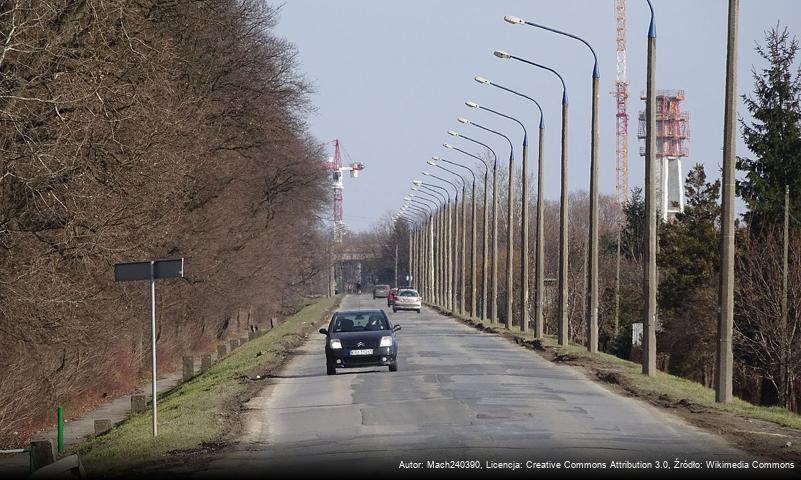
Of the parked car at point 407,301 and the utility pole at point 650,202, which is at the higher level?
the utility pole at point 650,202

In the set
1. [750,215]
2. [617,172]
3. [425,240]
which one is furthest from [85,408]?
[617,172]

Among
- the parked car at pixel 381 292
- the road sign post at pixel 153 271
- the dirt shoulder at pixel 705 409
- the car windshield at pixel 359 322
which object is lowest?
the parked car at pixel 381 292

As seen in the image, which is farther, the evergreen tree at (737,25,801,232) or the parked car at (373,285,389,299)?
the parked car at (373,285,389,299)

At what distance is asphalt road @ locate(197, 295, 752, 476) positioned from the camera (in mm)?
15750

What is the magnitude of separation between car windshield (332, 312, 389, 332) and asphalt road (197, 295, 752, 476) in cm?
108

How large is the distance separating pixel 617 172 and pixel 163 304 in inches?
5418

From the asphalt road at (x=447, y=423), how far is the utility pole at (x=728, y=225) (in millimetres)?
1990

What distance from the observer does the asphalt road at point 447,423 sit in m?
15.8

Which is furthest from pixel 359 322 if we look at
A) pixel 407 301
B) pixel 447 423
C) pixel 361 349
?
pixel 407 301

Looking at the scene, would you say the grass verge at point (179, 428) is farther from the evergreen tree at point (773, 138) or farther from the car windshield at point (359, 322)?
the evergreen tree at point (773, 138)

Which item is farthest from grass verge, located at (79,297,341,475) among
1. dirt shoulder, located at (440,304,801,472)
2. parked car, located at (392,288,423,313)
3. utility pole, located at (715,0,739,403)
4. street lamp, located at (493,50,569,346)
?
parked car, located at (392,288,423,313)

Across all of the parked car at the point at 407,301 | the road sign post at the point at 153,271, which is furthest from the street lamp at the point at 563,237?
the parked car at the point at 407,301

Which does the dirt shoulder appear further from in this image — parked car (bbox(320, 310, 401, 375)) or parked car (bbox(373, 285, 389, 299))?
parked car (bbox(373, 285, 389, 299))

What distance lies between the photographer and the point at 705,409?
925 inches
